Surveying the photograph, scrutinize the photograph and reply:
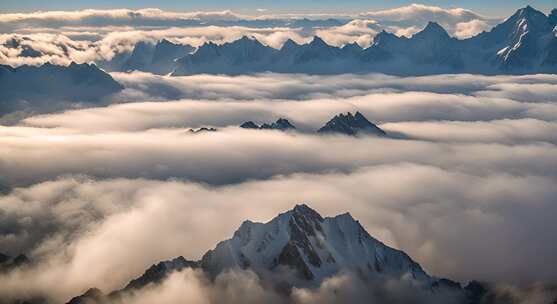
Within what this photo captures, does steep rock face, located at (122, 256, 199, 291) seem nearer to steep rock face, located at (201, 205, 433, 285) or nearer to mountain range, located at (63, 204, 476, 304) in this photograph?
mountain range, located at (63, 204, 476, 304)

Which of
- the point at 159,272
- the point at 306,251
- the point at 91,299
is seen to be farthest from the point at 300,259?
the point at 91,299

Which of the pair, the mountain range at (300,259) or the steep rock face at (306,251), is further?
the steep rock face at (306,251)

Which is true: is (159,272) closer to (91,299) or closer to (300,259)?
(91,299)

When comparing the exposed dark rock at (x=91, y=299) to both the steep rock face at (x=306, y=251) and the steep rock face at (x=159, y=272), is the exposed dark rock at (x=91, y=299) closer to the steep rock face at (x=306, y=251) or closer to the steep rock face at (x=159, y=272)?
the steep rock face at (x=159, y=272)

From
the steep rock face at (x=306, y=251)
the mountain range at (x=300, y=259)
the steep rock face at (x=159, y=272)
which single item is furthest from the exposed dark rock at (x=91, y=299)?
the steep rock face at (x=306, y=251)

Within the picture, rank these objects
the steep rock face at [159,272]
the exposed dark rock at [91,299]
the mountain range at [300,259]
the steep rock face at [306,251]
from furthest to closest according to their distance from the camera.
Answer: the steep rock face at [306,251], the steep rock face at [159,272], the mountain range at [300,259], the exposed dark rock at [91,299]

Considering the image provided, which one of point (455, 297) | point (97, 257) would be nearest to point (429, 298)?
point (455, 297)

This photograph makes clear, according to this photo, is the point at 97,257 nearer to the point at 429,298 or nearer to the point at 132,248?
the point at 132,248

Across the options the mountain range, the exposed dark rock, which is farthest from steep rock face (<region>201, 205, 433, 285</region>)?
the exposed dark rock
